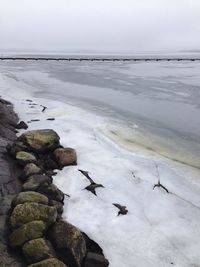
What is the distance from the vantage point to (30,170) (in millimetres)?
10109

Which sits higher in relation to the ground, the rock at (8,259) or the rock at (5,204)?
the rock at (5,204)

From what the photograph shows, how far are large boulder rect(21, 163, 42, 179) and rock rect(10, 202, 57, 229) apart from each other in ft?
6.88

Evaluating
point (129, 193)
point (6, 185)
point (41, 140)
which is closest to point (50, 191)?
point (6, 185)

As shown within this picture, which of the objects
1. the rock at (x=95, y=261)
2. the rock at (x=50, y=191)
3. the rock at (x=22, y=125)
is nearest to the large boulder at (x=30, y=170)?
the rock at (x=50, y=191)

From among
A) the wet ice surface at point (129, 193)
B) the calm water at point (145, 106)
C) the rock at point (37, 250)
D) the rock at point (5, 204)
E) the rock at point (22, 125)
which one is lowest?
the calm water at point (145, 106)

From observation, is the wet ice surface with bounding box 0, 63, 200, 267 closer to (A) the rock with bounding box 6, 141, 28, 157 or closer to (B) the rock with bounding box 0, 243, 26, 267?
(A) the rock with bounding box 6, 141, 28, 157

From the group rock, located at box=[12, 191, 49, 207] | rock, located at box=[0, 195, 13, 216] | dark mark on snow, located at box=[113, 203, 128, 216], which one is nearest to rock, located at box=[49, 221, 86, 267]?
rock, located at box=[12, 191, 49, 207]

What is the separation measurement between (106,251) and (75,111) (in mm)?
12560

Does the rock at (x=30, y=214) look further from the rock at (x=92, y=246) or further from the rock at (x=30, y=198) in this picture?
the rock at (x=92, y=246)

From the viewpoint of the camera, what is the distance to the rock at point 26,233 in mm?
7238

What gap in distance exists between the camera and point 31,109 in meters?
19.3

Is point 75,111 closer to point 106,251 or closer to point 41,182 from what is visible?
point 41,182

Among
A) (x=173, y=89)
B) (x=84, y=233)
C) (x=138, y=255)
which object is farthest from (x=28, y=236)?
(x=173, y=89)

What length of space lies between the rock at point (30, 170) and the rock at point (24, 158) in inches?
15.8
